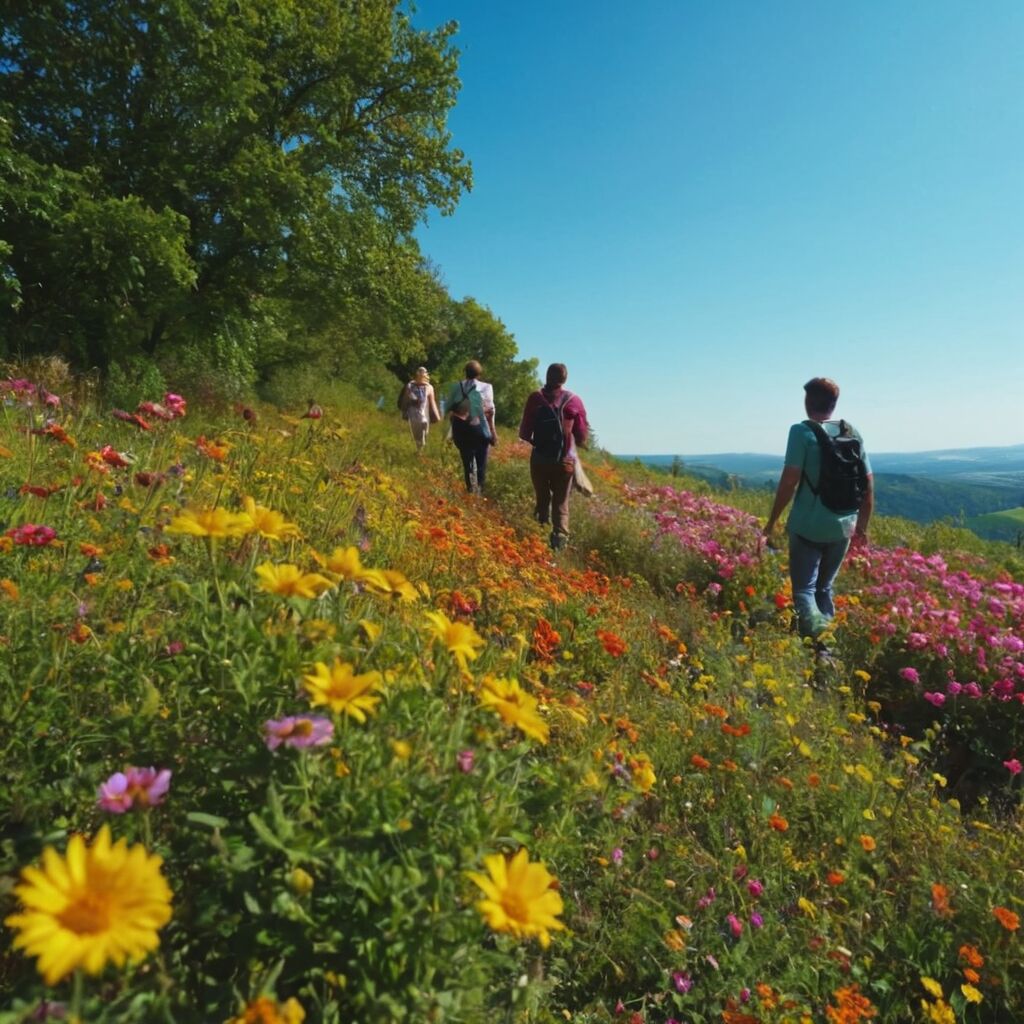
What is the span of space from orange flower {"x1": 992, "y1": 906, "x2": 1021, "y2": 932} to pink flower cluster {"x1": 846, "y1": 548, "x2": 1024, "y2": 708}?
177cm

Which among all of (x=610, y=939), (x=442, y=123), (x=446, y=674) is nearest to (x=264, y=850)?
(x=446, y=674)

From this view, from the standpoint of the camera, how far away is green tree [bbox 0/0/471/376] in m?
7.70

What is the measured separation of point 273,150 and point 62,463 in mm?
9363

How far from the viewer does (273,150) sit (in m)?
10.0

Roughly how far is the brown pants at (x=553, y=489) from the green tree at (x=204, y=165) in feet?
19.0

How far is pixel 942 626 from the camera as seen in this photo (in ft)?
14.1

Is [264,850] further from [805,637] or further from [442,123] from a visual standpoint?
[442,123]

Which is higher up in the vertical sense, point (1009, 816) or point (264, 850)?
point (264, 850)

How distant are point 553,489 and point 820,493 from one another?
259cm

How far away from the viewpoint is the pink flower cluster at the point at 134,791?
3.20 ft

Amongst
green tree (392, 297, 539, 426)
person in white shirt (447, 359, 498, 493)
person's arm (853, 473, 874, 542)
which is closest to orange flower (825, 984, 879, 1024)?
person's arm (853, 473, 874, 542)

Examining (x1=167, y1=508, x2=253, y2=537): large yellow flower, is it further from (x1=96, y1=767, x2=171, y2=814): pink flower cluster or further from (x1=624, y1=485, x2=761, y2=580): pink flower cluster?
(x1=624, y1=485, x2=761, y2=580): pink flower cluster

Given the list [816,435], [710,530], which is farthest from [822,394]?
[710,530]

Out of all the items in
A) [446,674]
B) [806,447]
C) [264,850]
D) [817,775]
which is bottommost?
[817,775]
